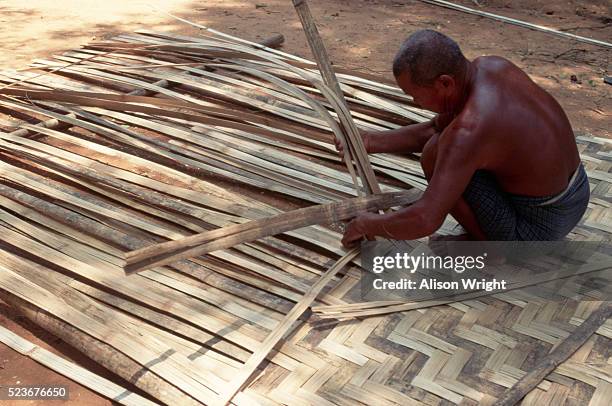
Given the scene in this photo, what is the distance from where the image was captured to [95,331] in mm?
1812

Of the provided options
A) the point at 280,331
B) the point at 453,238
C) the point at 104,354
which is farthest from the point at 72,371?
the point at 453,238

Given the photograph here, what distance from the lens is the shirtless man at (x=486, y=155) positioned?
1.71 m

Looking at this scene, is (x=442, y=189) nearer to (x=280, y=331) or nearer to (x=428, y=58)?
(x=428, y=58)

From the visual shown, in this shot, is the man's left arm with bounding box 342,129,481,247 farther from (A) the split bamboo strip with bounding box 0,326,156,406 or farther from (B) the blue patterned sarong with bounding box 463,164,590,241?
(A) the split bamboo strip with bounding box 0,326,156,406

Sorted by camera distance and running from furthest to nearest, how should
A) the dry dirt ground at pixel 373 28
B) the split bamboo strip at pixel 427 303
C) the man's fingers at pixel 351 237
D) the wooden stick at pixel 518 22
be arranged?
the wooden stick at pixel 518 22
the dry dirt ground at pixel 373 28
the man's fingers at pixel 351 237
the split bamboo strip at pixel 427 303

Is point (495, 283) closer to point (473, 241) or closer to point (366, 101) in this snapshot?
point (473, 241)

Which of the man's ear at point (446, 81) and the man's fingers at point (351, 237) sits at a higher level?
the man's ear at point (446, 81)

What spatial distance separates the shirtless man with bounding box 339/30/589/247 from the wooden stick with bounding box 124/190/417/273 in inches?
3.3

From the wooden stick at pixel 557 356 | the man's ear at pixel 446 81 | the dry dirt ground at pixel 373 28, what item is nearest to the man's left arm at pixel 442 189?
the man's ear at pixel 446 81

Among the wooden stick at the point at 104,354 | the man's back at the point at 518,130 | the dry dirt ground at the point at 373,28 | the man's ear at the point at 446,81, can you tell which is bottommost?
the wooden stick at the point at 104,354

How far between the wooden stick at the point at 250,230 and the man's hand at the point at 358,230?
0.04 meters

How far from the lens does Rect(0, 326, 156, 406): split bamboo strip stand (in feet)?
5.40

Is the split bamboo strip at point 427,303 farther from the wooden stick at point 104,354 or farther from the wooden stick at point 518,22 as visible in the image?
the wooden stick at point 518,22

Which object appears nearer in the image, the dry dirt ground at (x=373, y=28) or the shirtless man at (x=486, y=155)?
the shirtless man at (x=486, y=155)
